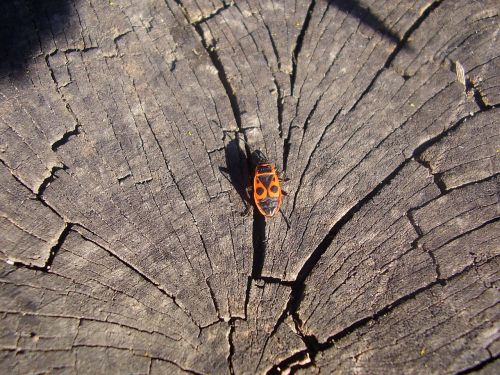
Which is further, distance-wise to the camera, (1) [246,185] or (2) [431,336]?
(1) [246,185]

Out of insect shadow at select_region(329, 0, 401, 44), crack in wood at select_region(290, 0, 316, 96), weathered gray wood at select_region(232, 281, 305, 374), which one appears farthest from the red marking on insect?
insect shadow at select_region(329, 0, 401, 44)

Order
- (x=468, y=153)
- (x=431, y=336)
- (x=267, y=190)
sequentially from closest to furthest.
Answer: (x=431, y=336) < (x=267, y=190) < (x=468, y=153)

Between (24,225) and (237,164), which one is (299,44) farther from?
(24,225)

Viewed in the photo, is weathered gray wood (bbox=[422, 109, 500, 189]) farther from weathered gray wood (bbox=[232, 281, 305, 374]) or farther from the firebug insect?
weathered gray wood (bbox=[232, 281, 305, 374])

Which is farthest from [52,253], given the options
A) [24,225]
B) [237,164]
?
[237,164]

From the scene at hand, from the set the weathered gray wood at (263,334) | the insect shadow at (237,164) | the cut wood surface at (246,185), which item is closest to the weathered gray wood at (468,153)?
the cut wood surface at (246,185)

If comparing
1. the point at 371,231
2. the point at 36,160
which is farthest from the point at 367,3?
the point at 36,160

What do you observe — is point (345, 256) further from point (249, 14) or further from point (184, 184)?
point (249, 14)

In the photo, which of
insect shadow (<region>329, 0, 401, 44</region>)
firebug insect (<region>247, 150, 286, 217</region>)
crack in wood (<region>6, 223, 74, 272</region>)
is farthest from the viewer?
insect shadow (<region>329, 0, 401, 44</region>)
